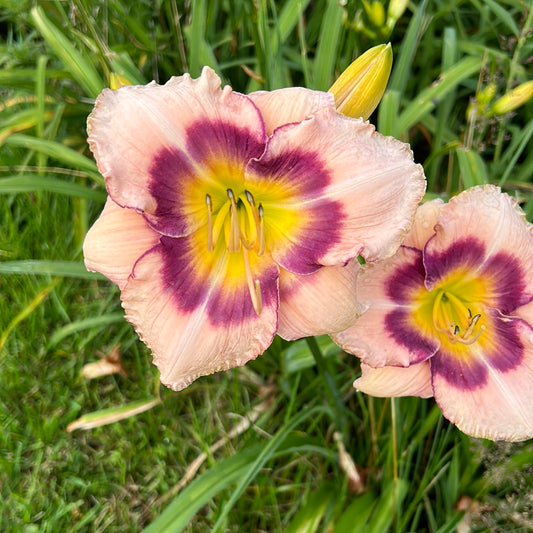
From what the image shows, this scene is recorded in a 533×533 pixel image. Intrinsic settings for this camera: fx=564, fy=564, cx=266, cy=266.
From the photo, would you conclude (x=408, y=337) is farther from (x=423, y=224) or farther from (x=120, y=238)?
(x=120, y=238)

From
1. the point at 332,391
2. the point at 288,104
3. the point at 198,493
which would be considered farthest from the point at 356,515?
the point at 288,104

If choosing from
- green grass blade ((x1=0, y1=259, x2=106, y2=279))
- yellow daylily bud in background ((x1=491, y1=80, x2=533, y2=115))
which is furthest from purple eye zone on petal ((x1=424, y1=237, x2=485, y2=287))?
green grass blade ((x1=0, y1=259, x2=106, y2=279))

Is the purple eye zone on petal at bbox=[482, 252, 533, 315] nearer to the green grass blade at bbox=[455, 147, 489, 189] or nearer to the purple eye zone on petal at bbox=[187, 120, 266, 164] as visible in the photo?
the green grass blade at bbox=[455, 147, 489, 189]

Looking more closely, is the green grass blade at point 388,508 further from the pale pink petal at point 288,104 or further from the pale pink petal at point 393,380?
the pale pink petal at point 288,104

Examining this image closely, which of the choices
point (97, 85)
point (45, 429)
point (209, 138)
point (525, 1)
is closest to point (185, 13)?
point (97, 85)

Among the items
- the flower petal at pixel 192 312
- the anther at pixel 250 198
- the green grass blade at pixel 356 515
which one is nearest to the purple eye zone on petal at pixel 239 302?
the flower petal at pixel 192 312

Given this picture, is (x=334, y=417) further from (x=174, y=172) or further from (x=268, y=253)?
(x=174, y=172)
